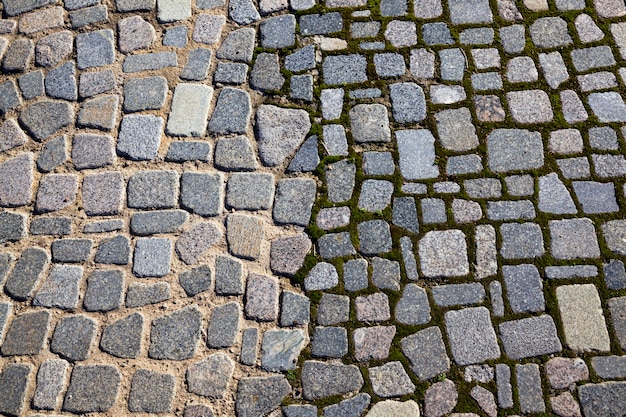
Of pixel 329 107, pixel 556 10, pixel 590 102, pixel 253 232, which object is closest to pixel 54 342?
pixel 253 232


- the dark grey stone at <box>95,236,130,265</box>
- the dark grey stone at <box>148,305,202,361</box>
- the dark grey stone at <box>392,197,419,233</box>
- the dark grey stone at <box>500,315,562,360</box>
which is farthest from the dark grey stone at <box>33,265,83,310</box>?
the dark grey stone at <box>500,315,562,360</box>

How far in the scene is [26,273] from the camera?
150 inches

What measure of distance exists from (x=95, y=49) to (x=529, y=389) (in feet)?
11.5

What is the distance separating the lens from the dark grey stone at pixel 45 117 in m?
4.29

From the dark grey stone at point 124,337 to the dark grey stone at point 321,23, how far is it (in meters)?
2.24

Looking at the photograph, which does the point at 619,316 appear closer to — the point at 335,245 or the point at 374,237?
the point at 374,237

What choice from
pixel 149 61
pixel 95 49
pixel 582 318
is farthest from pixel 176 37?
pixel 582 318

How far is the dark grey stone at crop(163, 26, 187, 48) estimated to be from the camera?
15.0 ft

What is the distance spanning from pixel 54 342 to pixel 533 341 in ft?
8.41

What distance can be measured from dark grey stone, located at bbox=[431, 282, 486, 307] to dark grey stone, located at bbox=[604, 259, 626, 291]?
0.69 m

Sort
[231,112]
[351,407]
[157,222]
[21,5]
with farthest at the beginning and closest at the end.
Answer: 1. [21,5]
2. [231,112]
3. [157,222]
4. [351,407]

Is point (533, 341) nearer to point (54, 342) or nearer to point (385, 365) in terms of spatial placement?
point (385, 365)

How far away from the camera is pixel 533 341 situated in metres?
3.53

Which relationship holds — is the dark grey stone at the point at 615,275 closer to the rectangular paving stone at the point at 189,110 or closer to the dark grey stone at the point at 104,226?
the rectangular paving stone at the point at 189,110
